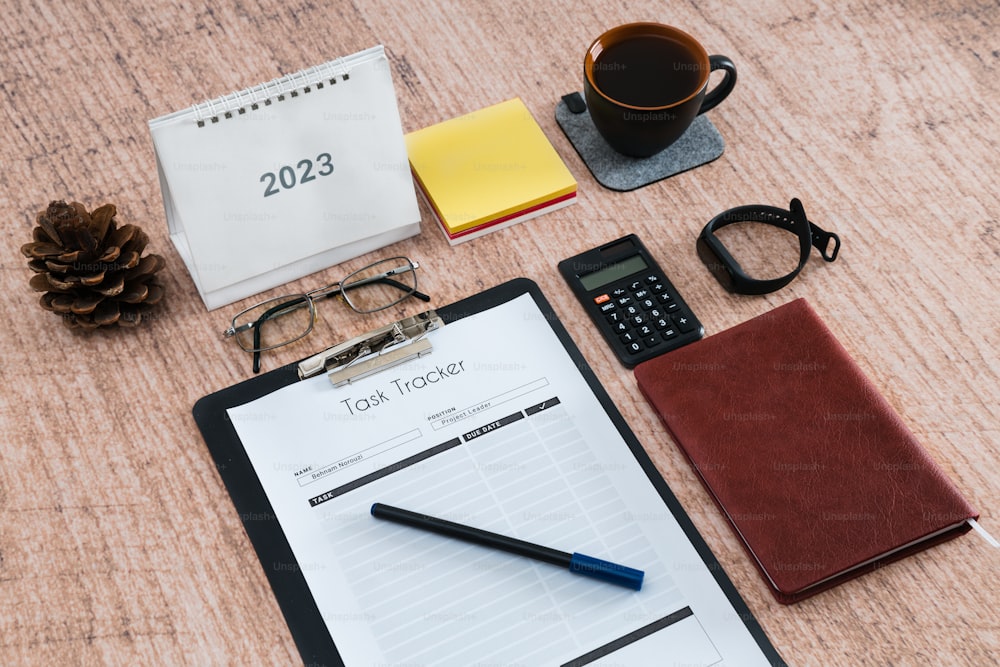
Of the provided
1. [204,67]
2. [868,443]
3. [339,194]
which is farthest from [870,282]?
[204,67]

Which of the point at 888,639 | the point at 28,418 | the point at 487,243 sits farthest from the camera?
the point at 487,243

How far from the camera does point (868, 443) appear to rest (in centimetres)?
82

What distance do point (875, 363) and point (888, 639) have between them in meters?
0.26

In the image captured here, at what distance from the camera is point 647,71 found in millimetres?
986

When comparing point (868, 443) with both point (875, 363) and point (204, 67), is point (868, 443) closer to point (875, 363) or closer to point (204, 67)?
point (875, 363)

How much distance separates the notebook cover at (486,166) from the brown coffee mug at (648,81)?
3.1 inches

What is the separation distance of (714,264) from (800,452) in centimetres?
23

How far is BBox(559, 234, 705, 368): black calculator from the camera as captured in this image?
0.92 metres

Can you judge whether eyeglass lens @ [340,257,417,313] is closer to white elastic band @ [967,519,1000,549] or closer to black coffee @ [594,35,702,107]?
black coffee @ [594,35,702,107]

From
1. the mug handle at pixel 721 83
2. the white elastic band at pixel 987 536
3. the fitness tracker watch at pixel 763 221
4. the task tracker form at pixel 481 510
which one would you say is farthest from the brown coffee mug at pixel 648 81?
the white elastic band at pixel 987 536

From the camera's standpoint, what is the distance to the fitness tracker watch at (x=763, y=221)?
3.10 ft

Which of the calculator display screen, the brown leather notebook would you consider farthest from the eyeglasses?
the brown leather notebook

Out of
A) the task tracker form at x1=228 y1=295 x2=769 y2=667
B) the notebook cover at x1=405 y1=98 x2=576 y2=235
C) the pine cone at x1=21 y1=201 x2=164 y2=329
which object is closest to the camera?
the task tracker form at x1=228 y1=295 x2=769 y2=667

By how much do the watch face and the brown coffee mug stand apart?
0.12 m
